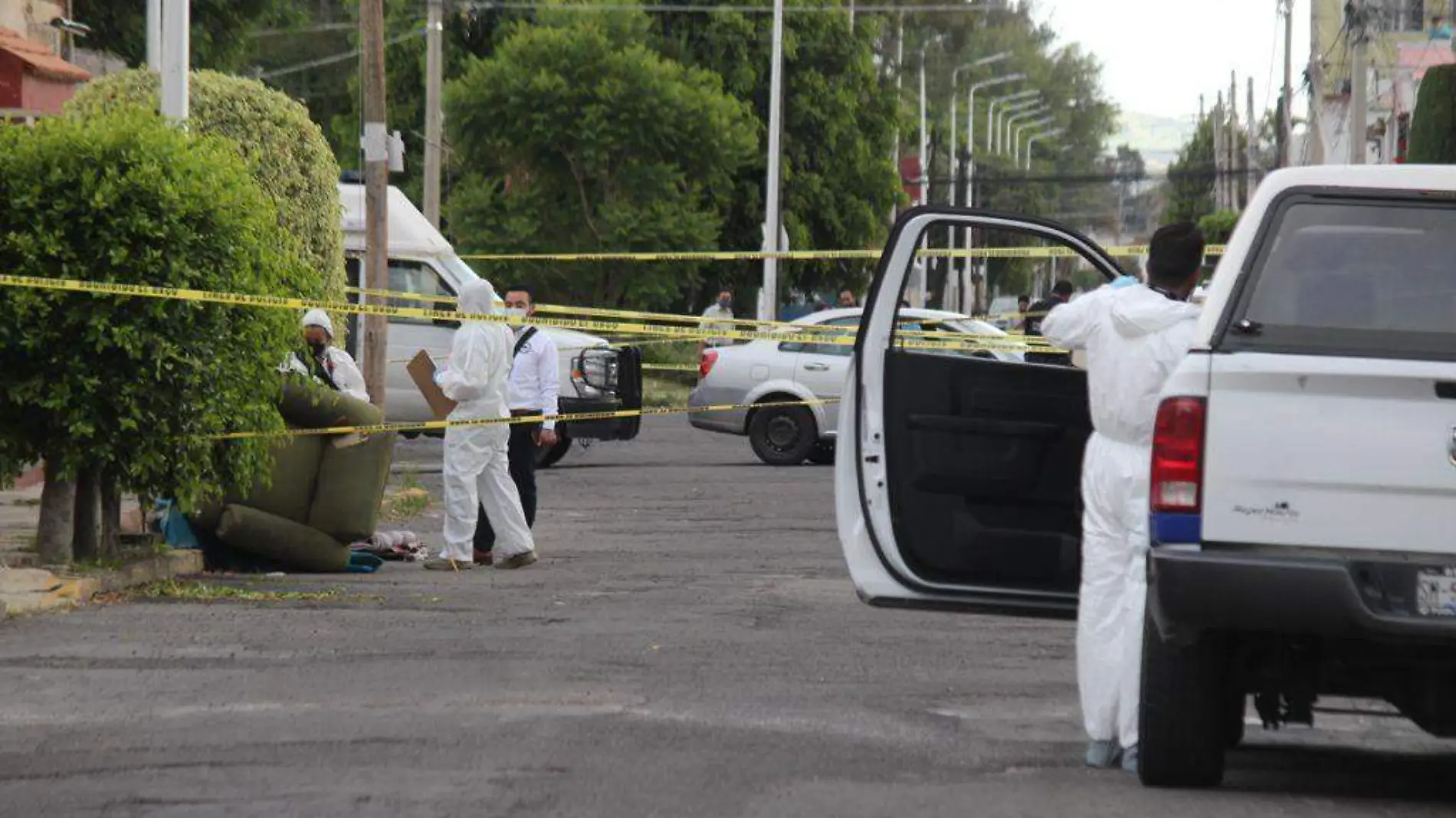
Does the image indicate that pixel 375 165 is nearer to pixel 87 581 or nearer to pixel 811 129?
pixel 87 581

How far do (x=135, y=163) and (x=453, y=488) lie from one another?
3.37 m

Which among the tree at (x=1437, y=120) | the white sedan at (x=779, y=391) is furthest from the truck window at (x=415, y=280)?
the tree at (x=1437, y=120)

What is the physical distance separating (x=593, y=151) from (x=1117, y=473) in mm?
37898

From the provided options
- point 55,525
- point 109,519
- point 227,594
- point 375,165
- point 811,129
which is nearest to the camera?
point 227,594

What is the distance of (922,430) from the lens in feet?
30.6

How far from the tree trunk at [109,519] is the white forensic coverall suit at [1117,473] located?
694 cm

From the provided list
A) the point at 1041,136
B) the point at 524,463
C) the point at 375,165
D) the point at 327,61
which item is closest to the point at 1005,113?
the point at 1041,136

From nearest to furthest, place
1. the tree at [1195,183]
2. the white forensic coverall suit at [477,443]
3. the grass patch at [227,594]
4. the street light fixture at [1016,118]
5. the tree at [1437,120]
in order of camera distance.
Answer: the grass patch at [227,594]
the white forensic coverall suit at [477,443]
the tree at [1437,120]
the tree at [1195,183]
the street light fixture at [1016,118]

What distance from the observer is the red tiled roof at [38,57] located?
878 inches

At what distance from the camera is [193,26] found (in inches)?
1526

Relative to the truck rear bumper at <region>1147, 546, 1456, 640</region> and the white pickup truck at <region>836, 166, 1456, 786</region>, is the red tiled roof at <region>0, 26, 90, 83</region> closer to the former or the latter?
the white pickup truck at <region>836, 166, 1456, 786</region>

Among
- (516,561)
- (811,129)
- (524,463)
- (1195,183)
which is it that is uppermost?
(1195,183)

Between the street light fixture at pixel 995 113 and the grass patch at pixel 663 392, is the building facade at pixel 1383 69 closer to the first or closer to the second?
the grass patch at pixel 663 392

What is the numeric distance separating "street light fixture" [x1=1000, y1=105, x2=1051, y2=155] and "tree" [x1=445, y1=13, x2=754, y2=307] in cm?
8223
